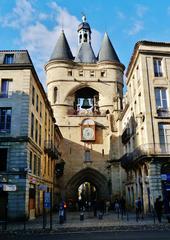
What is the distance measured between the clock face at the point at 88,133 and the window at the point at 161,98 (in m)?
18.4

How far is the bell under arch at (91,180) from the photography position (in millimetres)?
39312

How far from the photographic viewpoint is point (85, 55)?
50.2 m

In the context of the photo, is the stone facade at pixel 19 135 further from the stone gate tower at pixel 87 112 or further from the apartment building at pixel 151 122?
the stone gate tower at pixel 87 112

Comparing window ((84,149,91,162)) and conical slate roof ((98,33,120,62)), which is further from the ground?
conical slate roof ((98,33,120,62))

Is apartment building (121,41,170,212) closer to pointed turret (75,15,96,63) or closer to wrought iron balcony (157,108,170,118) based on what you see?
wrought iron balcony (157,108,170,118)

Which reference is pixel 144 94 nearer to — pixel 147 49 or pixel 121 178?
pixel 147 49

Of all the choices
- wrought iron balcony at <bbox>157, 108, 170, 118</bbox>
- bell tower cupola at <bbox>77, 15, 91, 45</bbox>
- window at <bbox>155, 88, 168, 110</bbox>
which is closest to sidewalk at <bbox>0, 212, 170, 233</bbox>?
wrought iron balcony at <bbox>157, 108, 170, 118</bbox>

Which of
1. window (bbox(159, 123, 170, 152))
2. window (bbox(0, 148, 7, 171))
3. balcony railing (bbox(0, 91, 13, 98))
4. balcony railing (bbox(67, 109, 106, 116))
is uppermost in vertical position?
balcony railing (bbox(67, 109, 106, 116))

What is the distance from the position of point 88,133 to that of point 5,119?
71.5ft

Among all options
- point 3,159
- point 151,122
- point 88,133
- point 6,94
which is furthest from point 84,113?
point 3,159

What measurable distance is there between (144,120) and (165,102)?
2455 millimetres

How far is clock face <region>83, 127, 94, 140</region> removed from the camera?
41.2 m

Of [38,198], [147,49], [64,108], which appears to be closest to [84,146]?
[64,108]

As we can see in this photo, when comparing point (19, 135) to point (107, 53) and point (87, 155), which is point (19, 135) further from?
point (107, 53)
